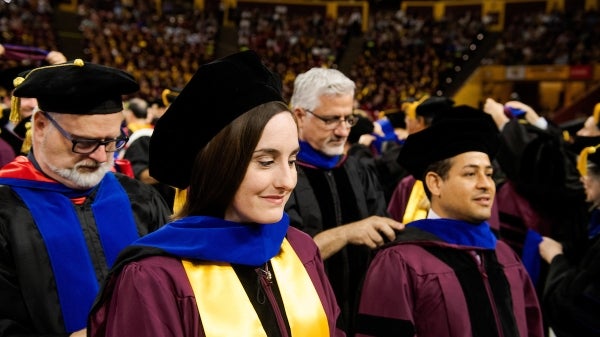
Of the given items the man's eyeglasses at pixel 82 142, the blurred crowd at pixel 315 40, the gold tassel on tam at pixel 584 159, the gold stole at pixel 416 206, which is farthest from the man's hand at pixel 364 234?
the blurred crowd at pixel 315 40

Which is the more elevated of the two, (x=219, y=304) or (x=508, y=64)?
(x=219, y=304)

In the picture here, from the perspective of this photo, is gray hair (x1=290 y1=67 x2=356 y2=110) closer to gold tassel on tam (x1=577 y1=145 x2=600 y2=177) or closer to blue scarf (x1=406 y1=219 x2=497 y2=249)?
blue scarf (x1=406 y1=219 x2=497 y2=249)

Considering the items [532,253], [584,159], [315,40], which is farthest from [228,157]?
[315,40]

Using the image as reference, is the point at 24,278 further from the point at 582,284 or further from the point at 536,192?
the point at 536,192

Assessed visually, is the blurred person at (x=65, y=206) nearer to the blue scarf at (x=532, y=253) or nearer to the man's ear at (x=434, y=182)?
the man's ear at (x=434, y=182)

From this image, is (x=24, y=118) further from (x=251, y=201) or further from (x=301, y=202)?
(x=251, y=201)

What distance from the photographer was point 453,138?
2.67 metres

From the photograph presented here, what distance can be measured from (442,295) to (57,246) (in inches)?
59.4

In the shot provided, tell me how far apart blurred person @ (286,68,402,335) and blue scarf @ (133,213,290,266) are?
1190mm

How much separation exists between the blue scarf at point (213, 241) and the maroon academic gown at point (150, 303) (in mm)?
47

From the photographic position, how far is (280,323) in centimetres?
167

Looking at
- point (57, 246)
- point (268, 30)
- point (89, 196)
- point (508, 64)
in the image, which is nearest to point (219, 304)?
point (57, 246)

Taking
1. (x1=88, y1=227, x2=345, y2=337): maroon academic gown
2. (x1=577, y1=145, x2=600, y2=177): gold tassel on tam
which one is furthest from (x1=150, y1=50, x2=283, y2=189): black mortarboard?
(x1=577, y1=145, x2=600, y2=177): gold tassel on tam

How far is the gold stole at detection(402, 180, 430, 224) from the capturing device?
334cm
